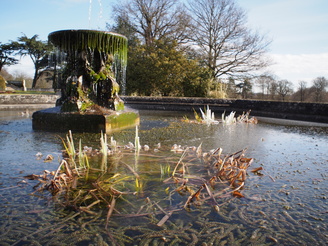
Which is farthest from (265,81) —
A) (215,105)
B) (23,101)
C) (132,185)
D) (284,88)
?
(132,185)

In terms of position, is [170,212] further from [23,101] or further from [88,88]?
[23,101]

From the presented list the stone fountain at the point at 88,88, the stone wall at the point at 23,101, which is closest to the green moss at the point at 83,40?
the stone fountain at the point at 88,88

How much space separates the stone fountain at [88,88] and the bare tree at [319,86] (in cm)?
2075

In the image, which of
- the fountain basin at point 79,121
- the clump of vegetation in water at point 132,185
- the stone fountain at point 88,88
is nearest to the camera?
the clump of vegetation in water at point 132,185

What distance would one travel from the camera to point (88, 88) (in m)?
6.27

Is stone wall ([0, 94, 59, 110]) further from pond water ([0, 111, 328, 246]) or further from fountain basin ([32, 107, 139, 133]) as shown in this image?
pond water ([0, 111, 328, 246])

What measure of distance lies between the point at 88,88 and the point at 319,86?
74.4 feet

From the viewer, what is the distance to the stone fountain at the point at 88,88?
5691 mm

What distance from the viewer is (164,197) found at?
220 cm

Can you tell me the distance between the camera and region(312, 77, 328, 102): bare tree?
73.1 feet

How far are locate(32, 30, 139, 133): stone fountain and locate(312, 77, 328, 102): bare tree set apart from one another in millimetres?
20754

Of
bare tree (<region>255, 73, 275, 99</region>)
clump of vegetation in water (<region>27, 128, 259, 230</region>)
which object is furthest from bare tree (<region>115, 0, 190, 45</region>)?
clump of vegetation in water (<region>27, 128, 259, 230</region>)

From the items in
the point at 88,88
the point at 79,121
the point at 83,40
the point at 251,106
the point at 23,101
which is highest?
the point at 83,40

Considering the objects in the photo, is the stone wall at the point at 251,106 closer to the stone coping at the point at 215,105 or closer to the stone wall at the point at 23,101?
the stone coping at the point at 215,105
